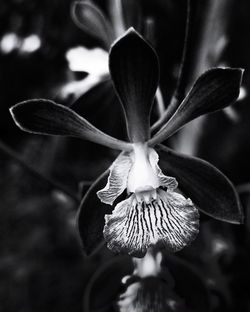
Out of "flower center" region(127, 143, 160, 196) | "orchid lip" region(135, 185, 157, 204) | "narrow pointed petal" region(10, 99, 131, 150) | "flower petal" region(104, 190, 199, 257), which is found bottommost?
"flower petal" region(104, 190, 199, 257)

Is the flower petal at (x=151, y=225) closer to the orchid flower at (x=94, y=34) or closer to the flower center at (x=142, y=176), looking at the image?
the flower center at (x=142, y=176)

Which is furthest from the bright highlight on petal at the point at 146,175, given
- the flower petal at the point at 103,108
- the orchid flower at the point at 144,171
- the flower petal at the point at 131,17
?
the flower petal at the point at 131,17

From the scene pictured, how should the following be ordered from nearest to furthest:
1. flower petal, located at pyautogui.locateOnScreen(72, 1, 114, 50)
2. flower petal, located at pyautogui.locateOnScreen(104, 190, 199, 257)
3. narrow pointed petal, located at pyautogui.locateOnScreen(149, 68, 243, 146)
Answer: narrow pointed petal, located at pyautogui.locateOnScreen(149, 68, 243, 146)
flower petal, located at pyautogui.locateOnScreen(104, 190, 199, 257)
flower petal, located at pyautogui.locateOnScreen(72, 1, 114, 50)

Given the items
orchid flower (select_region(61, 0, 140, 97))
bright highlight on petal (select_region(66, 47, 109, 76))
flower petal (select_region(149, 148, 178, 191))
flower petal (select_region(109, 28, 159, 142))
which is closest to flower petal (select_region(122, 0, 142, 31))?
orchid flower (select_region(61, 0, 140, 97))

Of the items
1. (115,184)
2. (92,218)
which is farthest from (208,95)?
(92,218)

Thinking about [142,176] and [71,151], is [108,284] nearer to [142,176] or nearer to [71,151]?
[142,176]

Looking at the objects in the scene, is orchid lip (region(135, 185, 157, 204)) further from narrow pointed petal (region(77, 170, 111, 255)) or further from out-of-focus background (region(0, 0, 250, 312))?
out-of-focus background (region(0, 0, 250, 312))
